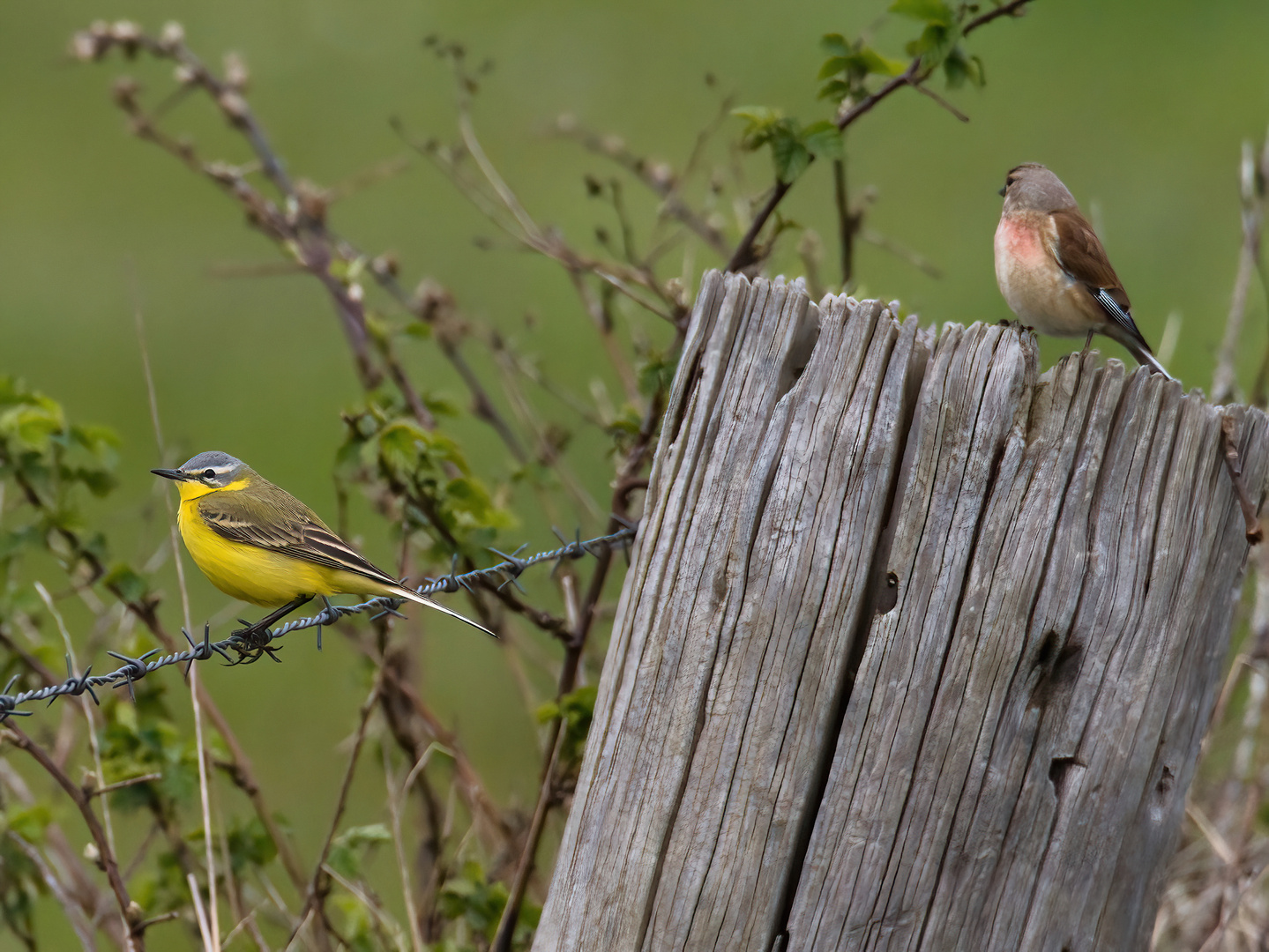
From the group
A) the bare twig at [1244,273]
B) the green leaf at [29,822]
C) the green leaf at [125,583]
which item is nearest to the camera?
the green leaf at [29,822]

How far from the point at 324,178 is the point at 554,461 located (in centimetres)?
776

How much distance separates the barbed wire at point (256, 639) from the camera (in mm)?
2633

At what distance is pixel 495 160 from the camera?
11.5 metres

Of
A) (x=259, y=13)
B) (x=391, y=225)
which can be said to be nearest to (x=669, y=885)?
(x=391, y=225)

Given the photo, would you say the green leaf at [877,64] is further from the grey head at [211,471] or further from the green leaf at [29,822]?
the green leaf at [29,822]

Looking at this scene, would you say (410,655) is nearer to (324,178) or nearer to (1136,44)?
(324,178)

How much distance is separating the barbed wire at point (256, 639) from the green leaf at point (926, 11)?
1.57 metres

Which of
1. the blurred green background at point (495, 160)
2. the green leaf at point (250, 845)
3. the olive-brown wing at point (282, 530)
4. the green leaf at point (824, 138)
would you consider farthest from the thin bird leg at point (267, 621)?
the blurred green background at point (495, 160)

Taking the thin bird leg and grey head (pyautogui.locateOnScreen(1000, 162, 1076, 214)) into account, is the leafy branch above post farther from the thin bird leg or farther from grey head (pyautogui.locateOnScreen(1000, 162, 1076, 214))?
the thin bird leg

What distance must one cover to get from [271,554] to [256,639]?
0.25m

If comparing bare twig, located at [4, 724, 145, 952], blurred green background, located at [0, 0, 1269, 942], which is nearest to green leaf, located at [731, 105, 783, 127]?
bare twig, located at [4, 724, 145, 952]

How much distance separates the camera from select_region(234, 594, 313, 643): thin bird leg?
322 centimetres

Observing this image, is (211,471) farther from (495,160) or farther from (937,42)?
(495,160)

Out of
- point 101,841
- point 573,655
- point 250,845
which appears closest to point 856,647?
point 573,655
